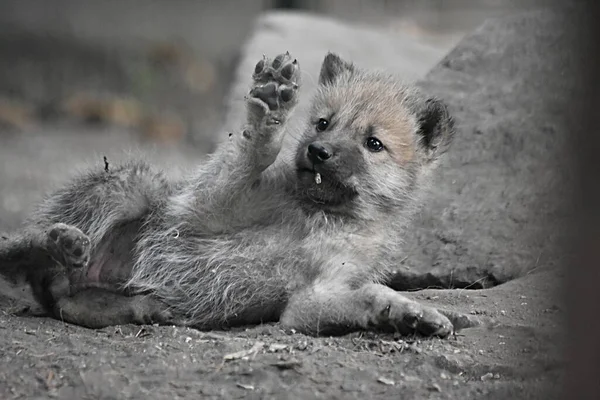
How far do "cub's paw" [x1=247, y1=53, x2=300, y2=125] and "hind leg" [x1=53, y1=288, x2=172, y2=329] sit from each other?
1.10 m

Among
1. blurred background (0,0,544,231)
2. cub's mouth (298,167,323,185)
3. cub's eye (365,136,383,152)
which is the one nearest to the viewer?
cub's mouth (298,167,323,185)

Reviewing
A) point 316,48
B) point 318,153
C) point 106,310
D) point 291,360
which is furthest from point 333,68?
point 316,48

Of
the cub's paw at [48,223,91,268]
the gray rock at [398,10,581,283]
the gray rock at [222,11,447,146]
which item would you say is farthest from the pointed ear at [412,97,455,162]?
the gray rock at [222,11,447,146]

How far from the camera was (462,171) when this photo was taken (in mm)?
5645

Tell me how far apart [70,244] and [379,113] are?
177 cm

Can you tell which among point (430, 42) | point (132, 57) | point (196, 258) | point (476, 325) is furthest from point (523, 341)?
point (132, 57)

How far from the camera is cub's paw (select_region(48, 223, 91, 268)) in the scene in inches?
152

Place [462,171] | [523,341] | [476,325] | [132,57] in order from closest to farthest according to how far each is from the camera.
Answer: [523,341] < [476,325] < [462,171] < [132,57]

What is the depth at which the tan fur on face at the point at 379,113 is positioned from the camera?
4.51 meters

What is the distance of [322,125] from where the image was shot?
181 inches

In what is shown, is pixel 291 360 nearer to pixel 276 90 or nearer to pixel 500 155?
pixel 276 90

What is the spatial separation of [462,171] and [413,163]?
42.9 inches

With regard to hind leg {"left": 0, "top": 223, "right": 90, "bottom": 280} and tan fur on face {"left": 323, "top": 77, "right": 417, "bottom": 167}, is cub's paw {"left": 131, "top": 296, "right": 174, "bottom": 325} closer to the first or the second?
hind leg {"left": 0, "top": 223, "right": 90, "bottom": 280}

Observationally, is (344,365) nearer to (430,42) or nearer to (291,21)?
(291,21)
